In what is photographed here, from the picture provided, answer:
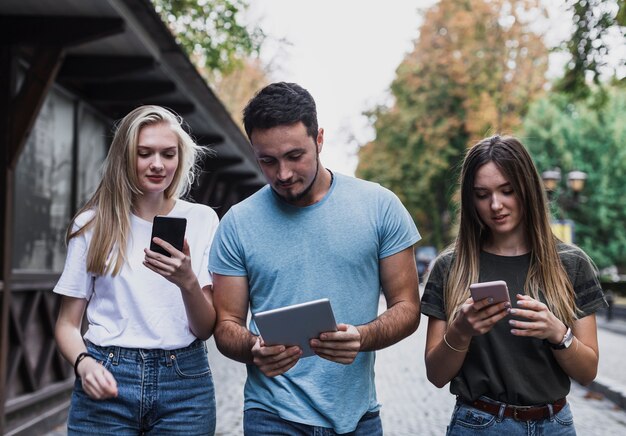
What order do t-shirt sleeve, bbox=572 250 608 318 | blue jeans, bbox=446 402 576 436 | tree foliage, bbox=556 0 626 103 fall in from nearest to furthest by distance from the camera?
blue jeans, bbox=446 402 576 436 < t-shirt sleeve, bbox=572 250 608 318 < tree foliage, bbox=556 0 626 103

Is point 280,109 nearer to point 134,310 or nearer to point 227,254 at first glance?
point 227,254

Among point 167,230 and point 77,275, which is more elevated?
point 167,230

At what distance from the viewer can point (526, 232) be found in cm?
358

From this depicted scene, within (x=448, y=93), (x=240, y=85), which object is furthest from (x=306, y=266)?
(x=448, y=93)

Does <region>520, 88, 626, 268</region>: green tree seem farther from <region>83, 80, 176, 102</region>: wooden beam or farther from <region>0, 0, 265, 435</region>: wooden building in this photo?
<region>83, 80, 176, 102</region>: wooden beam

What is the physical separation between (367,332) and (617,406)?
8.23m

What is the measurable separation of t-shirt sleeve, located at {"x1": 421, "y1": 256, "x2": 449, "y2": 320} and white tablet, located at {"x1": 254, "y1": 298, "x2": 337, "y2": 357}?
60cm

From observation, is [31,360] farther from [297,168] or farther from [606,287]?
[606,287]

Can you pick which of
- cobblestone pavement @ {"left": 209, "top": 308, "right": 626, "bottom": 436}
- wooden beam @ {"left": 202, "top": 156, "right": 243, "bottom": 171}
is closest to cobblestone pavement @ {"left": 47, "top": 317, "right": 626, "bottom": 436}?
cobblestone pavement @ {"left": 209, "top": 308, "right": 626, "bottom": 436}

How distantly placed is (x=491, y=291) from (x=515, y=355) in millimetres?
498

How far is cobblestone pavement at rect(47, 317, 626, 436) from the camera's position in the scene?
8.90m

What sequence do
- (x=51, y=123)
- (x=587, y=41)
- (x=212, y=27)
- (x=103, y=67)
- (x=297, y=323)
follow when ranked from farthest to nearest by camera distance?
(x=212, y=27), (x=587, y=41), (x=51, y=123), (x=103, y=67), (x=297, y=323)

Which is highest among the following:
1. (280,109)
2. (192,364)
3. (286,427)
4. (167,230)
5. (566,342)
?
(280,109)

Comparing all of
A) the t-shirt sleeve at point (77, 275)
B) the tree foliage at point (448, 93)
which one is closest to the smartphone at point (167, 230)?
the t-shirt sleeve at point (77, 275)
